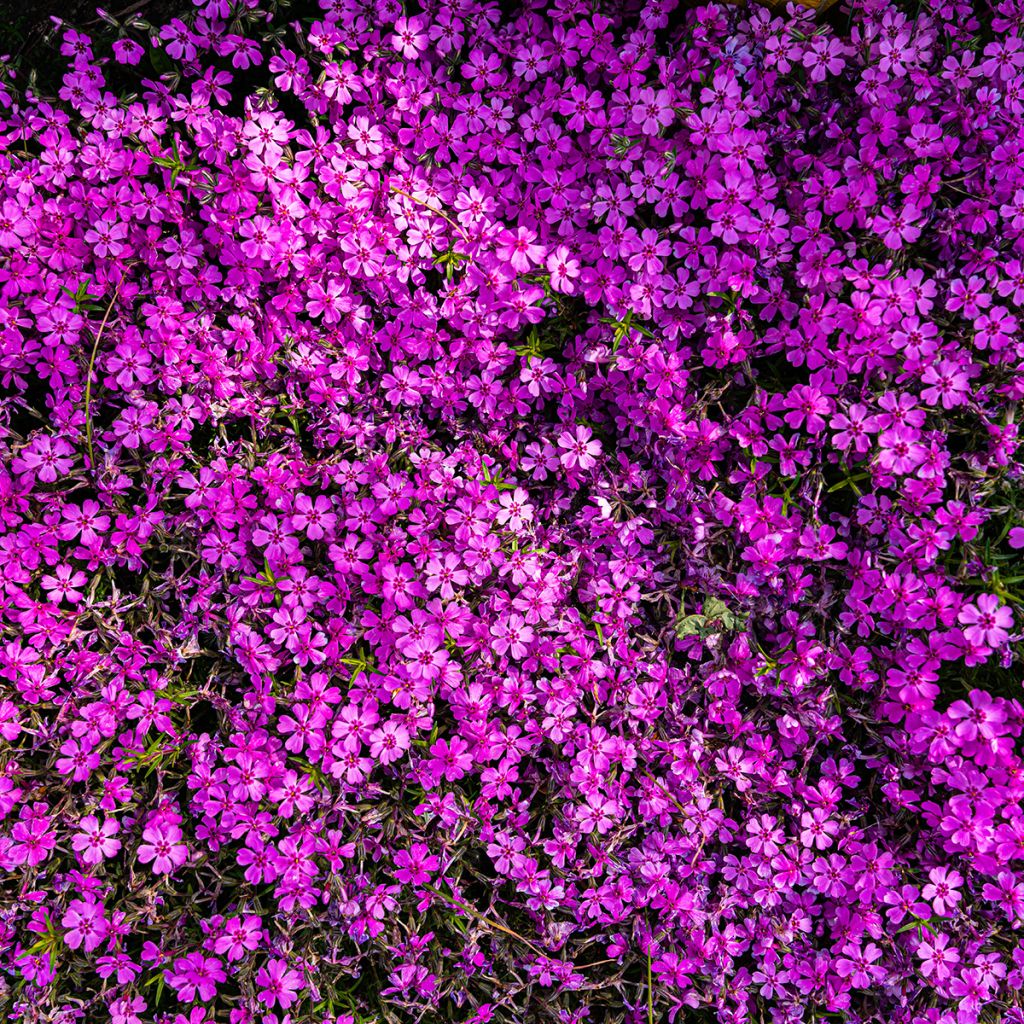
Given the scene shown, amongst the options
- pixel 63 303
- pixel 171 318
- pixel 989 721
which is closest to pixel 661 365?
pixel 989 721

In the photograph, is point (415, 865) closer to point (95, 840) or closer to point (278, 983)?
point (278, 983)

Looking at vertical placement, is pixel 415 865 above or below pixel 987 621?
below

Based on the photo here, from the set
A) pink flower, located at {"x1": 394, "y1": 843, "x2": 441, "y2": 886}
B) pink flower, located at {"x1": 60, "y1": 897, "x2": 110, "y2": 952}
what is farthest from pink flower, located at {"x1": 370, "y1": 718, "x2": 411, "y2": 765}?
pink flower, located at {"x1": 60, "y1": 897, "x2": 110, "y2": 952}

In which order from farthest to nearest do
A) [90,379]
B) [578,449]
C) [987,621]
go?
[578,449]
[90,379]
[987,621]

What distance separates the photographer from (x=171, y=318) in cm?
293

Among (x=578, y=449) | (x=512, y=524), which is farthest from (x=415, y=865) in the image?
(x=578, y=449)

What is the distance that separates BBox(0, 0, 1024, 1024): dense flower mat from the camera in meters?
2.77

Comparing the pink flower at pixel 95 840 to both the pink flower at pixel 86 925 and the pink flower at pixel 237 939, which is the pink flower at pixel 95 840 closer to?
the pink flower at pixel 86 925

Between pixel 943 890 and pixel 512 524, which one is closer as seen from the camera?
pixel 943 890

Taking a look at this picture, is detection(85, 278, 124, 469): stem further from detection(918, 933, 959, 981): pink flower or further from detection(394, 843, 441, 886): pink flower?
detection(918, 933, 959, 981): pink flower

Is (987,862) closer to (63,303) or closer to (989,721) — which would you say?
(989,721)

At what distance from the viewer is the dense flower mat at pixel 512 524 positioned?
9.07 ft

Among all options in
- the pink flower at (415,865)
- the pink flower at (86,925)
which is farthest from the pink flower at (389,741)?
the pink flower at (86,925)

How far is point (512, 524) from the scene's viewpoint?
2.90 meters
